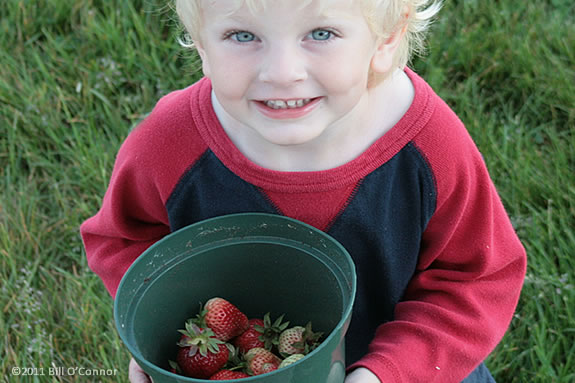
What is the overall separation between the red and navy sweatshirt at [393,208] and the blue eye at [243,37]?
267mm

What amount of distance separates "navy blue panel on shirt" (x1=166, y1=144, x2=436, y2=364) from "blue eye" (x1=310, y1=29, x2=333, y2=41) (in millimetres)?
297

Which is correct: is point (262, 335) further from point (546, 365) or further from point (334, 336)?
point (546, 365)

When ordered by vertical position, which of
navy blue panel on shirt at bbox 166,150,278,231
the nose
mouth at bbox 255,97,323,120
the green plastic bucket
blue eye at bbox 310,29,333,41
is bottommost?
the green plastic bucket

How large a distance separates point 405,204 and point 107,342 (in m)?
0.90

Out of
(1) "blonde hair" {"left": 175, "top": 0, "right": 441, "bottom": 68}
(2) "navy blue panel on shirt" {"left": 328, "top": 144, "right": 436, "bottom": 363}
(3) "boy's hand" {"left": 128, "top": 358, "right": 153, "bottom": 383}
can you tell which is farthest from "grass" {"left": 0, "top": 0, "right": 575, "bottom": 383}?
(1) "blonde hair" {"left": 175, "top": 0, "right": 441, "bottom": 68}

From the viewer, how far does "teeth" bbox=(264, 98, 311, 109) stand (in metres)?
1.17

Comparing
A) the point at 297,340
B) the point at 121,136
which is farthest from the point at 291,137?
the point at 121,136

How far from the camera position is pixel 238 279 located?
142 cm

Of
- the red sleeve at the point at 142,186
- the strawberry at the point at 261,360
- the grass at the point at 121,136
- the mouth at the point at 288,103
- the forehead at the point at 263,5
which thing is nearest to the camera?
the forehead at the point at 263,5

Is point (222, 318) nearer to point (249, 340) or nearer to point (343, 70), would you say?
point (249, 340)

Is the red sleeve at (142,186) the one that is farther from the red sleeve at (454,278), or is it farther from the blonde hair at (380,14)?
the red sleeve at (454,278)

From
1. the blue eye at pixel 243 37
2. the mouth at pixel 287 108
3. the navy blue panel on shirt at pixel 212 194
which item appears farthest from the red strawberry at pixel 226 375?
the blue eye at pixel 243 37

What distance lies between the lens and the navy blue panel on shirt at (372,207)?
1340 millimetres

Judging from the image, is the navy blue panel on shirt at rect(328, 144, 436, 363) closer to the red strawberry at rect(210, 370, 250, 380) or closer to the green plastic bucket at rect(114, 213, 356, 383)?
the green plastic bucket at rect(114, 213, 356, 383)
